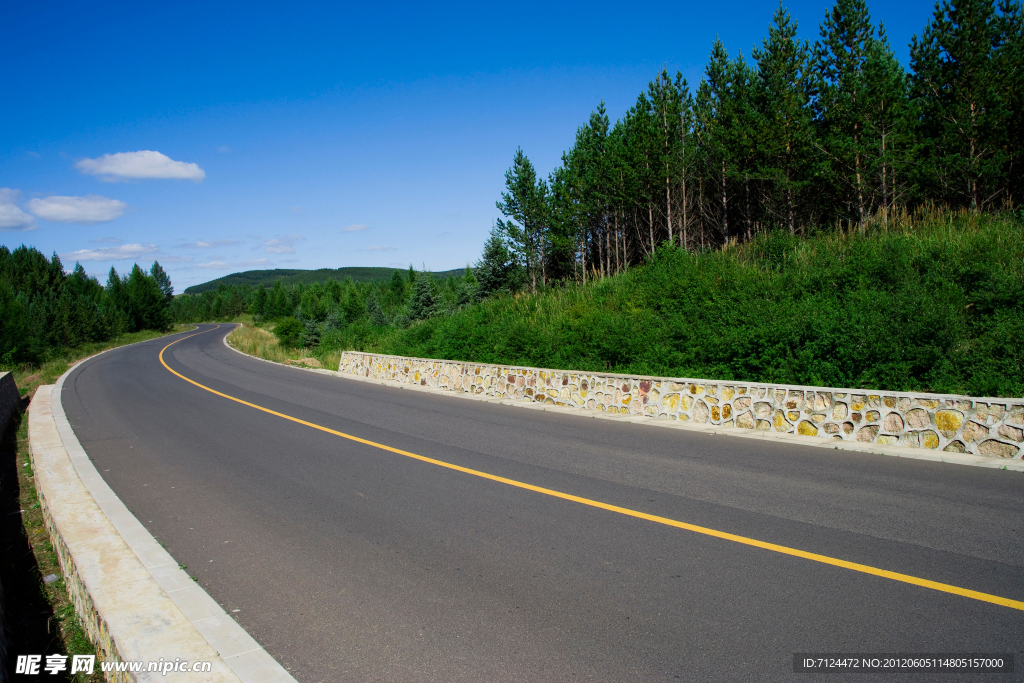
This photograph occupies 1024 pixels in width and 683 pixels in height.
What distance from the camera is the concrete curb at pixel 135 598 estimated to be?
11.4 feet

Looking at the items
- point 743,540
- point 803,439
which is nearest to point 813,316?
point 803,439

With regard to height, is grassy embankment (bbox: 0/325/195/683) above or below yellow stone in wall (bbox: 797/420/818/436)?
below

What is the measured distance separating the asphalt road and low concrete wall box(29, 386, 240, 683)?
42 centimetres

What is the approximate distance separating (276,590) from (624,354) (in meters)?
10.4

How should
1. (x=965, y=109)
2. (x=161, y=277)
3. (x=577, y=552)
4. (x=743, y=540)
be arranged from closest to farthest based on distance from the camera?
(x=577, y=552) → (x=743, y=540) → (x=965, y=109) → (x=161, y=277)

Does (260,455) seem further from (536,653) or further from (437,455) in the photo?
(536,653)

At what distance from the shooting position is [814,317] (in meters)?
10.9

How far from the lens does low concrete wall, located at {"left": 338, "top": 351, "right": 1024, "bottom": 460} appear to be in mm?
7496

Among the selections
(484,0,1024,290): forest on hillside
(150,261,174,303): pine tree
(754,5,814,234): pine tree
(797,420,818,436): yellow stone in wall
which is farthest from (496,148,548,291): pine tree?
(150,261,174,303): pine tree

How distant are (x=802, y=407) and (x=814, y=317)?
2.53 m

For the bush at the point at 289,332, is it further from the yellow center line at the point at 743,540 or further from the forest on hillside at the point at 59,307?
the yellow center line at the point at 743,540

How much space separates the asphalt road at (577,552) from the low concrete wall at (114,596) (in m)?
0.42

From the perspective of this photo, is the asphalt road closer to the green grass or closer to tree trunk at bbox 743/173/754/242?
the green grass

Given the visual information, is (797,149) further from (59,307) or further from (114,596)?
(59,307)
